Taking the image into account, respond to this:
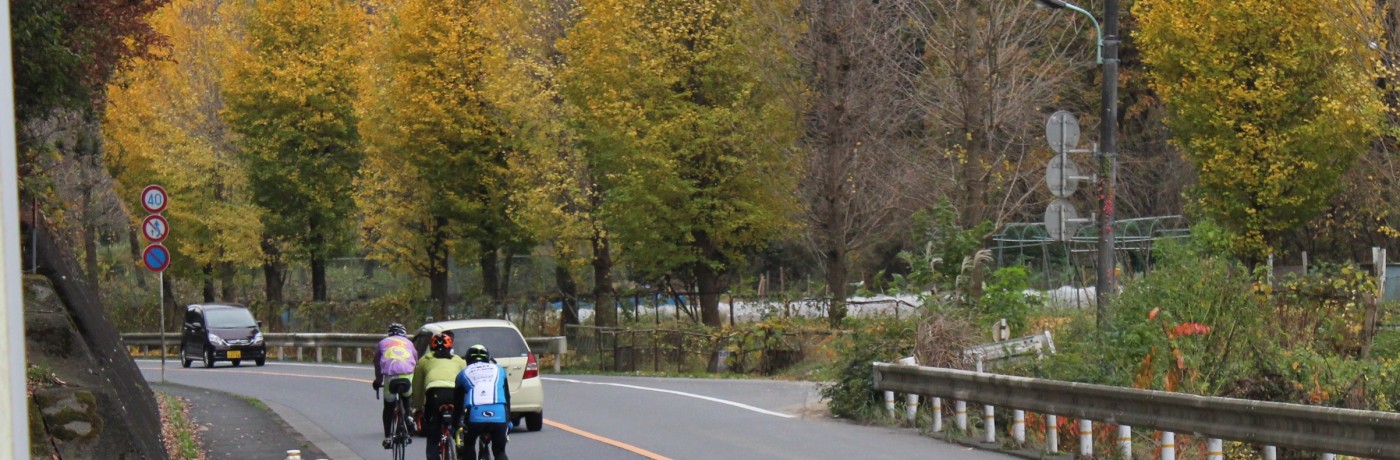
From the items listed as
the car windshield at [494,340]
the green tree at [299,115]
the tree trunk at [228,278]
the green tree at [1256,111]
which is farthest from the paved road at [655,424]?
the tree trunk at [228,278]

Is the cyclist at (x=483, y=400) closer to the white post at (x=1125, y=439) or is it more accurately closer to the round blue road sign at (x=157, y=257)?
the white post at (x=1125, y=439)

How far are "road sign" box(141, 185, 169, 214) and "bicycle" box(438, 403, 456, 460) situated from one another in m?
13.5

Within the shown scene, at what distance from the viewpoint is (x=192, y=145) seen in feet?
164

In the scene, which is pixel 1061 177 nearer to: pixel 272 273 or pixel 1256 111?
pixel 1256 111

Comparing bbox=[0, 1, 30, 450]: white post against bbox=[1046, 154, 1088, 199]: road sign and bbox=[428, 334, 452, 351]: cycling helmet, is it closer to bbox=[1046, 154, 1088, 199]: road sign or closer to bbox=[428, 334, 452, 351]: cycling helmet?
bbox=[428, 334, 452, 351]: cycling helmet

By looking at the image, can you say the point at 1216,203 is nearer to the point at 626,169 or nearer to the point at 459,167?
the point at 626,169

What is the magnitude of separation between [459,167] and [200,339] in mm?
8142

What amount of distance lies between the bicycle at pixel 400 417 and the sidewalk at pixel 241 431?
4.46 ft

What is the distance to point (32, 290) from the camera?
45.4 feet

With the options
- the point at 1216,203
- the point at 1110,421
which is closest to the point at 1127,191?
the point at 1216,203

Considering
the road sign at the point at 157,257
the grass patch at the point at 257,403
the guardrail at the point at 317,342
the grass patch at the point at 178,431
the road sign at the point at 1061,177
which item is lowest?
the guardrail at the point at 317,342

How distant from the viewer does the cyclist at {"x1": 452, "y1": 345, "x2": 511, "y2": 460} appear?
12.4m

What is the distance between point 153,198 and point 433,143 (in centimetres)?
1670

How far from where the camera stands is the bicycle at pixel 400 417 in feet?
48.9
